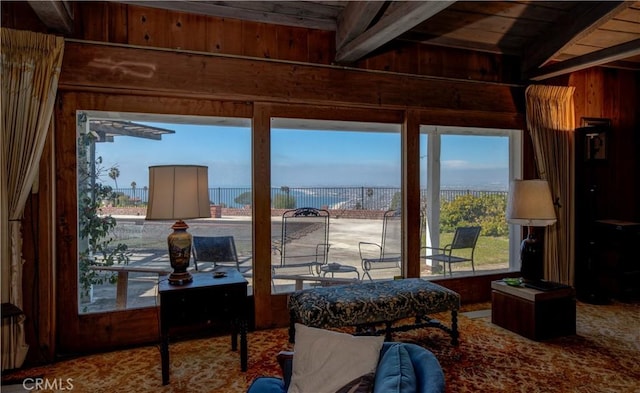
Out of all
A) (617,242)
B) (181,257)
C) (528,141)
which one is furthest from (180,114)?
(617,242)

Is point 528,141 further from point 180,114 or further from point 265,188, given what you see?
point 180,114

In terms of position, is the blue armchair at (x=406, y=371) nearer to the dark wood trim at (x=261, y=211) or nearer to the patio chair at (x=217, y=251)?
the dark wood trim at (x=261, y=211)

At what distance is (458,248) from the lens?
427 centimetres

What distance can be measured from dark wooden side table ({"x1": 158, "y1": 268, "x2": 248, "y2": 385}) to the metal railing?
92 centimetres

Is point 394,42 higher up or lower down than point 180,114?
higher up

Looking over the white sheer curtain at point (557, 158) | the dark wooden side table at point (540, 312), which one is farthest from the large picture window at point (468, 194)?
the dark wooden side table at point (540, 312)

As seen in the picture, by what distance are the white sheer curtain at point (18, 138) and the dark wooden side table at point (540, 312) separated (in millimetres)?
3899

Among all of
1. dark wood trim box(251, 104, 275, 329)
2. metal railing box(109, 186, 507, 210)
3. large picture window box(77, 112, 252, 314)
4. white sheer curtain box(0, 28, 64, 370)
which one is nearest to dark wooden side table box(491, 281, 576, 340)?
metal railing box(109, 186, 507, 210)

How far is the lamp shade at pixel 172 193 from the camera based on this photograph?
248 centimetres

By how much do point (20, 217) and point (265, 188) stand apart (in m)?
1.84

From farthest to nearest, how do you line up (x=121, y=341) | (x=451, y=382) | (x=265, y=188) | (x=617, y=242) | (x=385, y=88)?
1. (x=617, y=242)
2. (x=385, y=88)
3. (x=265, y=188)
4. (x=121, y=341)
5. (x=451, y=382)

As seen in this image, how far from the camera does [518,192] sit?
3.31 meters

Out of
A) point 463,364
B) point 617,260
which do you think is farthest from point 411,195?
point 617,260

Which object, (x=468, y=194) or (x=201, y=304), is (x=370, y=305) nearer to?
(x=201, y=304)
